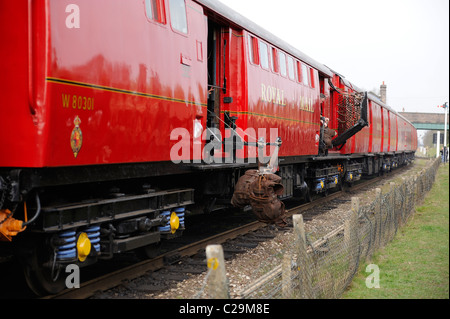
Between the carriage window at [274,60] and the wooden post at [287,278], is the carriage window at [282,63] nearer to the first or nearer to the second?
the carriage window at [274,60]

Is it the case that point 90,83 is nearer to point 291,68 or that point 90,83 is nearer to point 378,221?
point 378,221

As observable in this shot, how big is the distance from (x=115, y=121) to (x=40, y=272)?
1874 mm

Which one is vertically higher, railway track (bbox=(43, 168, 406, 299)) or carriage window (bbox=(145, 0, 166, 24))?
carriage window (bbox=(145, 0, 166, 24))

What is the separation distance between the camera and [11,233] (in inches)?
195

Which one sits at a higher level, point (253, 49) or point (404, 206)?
point (253, 49)

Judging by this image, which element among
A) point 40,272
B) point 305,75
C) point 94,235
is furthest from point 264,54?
point 40,272

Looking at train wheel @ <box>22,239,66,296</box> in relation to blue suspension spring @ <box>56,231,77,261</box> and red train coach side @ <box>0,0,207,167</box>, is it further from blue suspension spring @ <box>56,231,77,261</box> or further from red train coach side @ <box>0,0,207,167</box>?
red train coach side @ <box>0,0,207,167</box>

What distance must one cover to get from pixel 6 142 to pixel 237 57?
5.29 metres

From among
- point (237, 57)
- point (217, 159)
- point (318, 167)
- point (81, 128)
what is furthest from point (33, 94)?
point (318, 167)

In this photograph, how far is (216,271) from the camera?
148 inches

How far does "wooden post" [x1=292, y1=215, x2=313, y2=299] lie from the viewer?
5270 millimetres

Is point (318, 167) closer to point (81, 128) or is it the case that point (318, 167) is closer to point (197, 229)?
point (197, 229)

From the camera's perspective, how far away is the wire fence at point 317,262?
4.92 m

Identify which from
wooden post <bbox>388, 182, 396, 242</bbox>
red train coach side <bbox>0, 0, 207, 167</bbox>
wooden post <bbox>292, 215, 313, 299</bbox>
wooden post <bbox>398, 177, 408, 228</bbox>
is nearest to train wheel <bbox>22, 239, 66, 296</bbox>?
red train coach side <bbox>0, 0, 207, 167</bbox>
